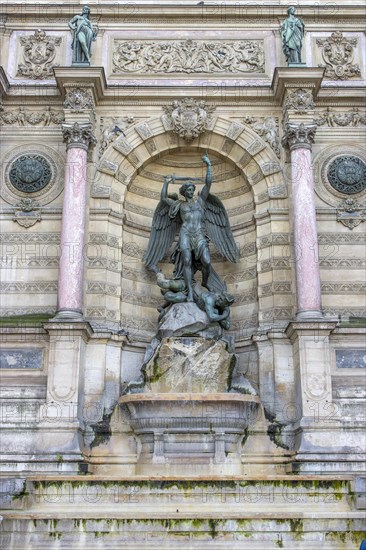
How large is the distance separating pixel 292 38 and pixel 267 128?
7.08ft

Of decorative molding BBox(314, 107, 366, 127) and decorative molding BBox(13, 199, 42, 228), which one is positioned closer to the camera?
decorative molding BBox(13, 199, 42, 228)

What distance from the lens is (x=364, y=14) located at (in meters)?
17.3

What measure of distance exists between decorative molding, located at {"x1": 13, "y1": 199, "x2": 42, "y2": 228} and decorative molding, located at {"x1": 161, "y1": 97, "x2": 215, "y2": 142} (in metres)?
3.64

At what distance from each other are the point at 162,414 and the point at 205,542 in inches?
176

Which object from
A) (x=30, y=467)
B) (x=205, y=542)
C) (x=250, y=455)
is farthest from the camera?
(x=250, y=455)

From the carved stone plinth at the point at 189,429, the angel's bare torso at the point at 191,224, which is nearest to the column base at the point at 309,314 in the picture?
the carved stone plinth at the point at 189,429

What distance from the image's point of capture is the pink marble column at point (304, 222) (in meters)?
14.6

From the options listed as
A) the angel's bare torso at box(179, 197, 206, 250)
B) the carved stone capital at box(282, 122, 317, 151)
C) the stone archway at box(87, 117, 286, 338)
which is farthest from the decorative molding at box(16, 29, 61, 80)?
the carved stone capital at box(282, 122, 317, 151)

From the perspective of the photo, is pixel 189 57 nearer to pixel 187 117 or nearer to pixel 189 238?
pixel 187 117

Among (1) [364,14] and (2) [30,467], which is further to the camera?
(1) [364,14]

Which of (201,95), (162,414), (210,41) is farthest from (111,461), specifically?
(210,41)

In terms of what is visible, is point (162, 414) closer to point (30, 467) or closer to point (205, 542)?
point (30, 467)

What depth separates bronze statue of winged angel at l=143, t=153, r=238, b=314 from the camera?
15695 millimetres

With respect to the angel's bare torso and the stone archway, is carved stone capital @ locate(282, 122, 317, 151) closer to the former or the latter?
the stone archway
